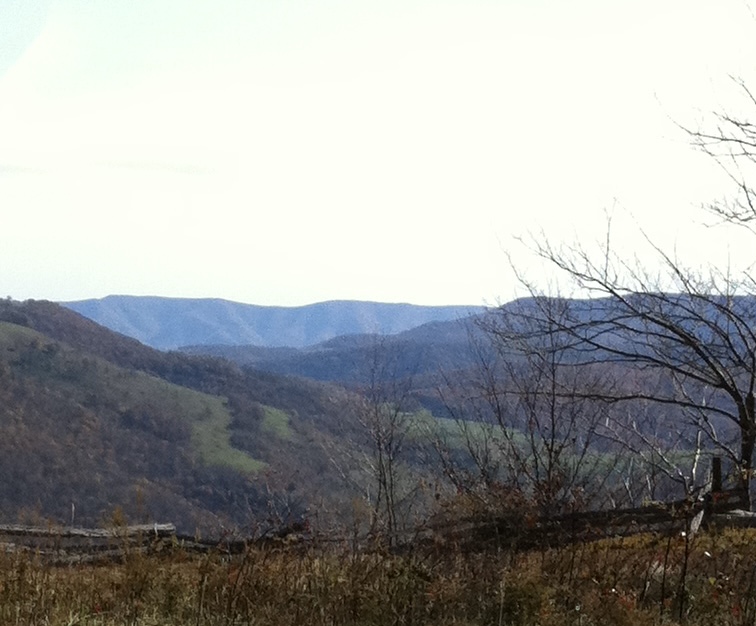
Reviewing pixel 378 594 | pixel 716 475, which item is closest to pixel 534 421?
pixel 716 475

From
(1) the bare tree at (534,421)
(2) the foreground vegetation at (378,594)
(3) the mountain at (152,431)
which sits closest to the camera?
(2) the foreground vegetation at (378,594)

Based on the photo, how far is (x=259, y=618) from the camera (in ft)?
15.5

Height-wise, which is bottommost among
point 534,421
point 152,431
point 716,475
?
point 152,431

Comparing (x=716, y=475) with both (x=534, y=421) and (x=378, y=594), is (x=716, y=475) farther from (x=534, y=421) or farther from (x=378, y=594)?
(x=378, y=594)

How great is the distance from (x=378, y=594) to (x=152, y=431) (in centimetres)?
10717

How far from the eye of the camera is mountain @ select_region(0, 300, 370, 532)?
8938 centimetres

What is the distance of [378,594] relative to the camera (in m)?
4.94

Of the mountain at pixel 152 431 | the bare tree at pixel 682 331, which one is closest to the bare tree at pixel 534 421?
the bare tree at pixel 682 331

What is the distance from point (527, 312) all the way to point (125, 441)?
100524 mm

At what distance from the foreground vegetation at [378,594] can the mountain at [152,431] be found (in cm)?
7374

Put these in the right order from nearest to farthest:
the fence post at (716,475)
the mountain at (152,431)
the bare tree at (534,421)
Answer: the fence post at (716,475), the bare tree at (534,421), the mountain at (152,431)

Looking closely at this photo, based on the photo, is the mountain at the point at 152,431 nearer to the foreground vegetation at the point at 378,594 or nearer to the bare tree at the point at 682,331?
the bare tree at the point at 682,331

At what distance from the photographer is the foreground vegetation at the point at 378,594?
15.7 ft

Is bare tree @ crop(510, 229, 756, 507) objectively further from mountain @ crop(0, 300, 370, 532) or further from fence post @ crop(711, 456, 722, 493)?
mountain @ crop(0, 300, 370, 532)
